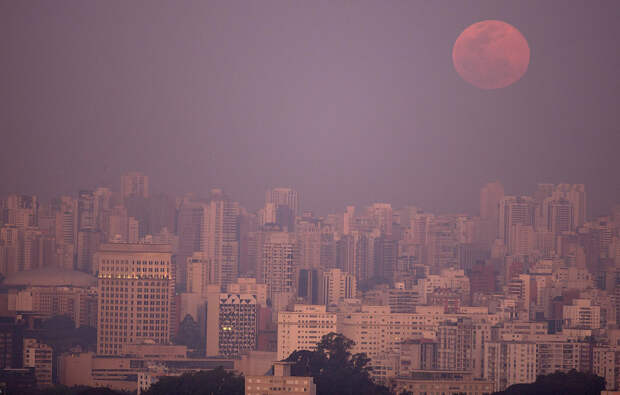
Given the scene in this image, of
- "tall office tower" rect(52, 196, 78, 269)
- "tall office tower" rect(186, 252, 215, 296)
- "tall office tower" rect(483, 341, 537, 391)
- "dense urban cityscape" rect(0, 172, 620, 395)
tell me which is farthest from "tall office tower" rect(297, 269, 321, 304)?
"tall office tower" rect(483, 341, 537, 391)

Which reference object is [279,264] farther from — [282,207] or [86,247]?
[86,247]

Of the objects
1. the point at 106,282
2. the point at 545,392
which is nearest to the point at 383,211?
the point at 106,282

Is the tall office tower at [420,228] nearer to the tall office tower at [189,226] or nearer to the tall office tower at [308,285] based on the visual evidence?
the tall office tower at [308,285]

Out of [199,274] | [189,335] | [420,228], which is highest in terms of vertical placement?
[420,228]

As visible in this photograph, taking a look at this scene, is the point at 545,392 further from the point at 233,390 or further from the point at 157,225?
the point at 157,225

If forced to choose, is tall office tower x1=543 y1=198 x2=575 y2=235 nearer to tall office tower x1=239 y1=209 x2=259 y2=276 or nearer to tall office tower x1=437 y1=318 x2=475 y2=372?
tall office tower x1=437 y1=318 x2=475 y2=372

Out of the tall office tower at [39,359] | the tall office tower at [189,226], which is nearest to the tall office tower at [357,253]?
the tall office tower at [189,226]

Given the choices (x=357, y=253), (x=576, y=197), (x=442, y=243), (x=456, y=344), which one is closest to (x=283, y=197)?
(x=357, y=253)
